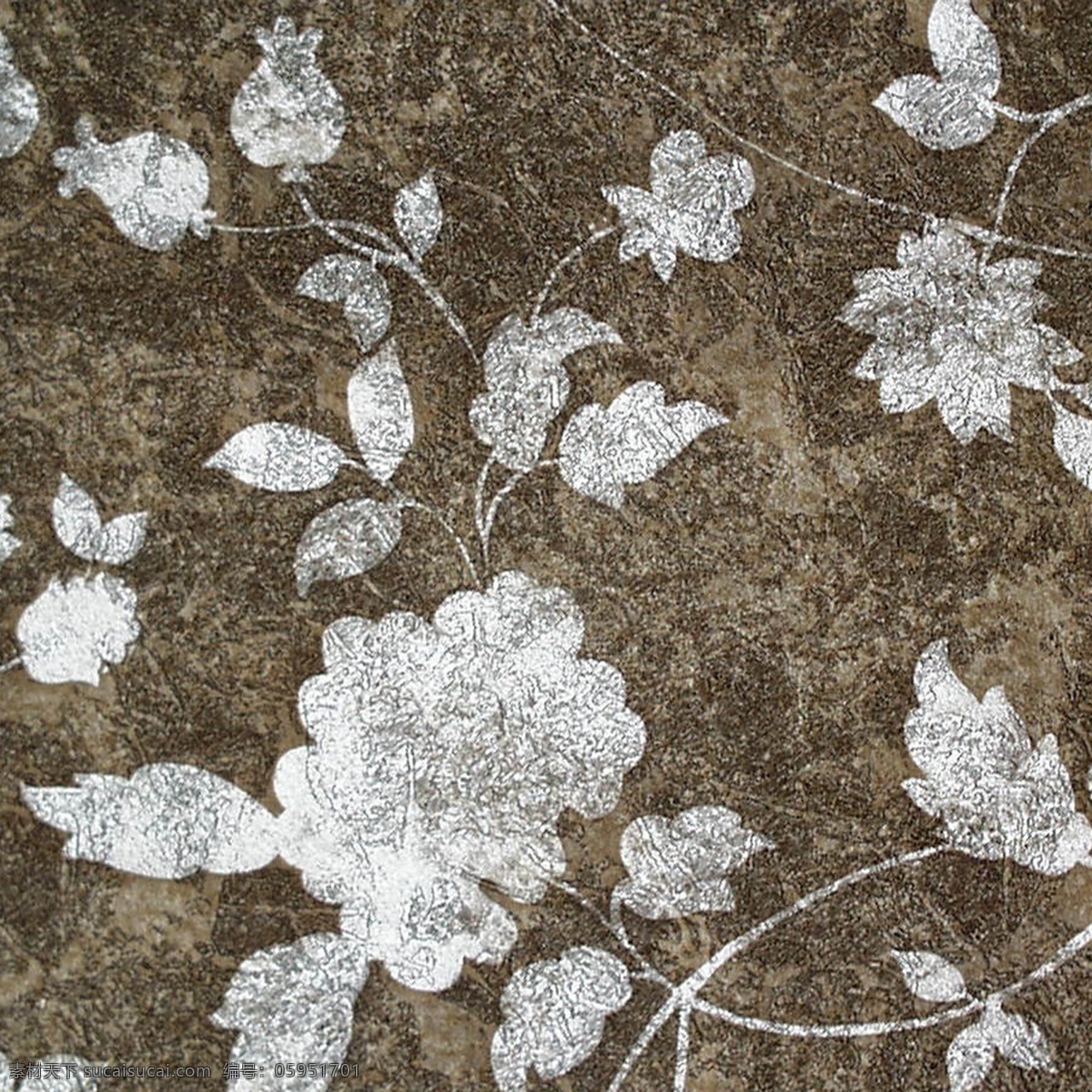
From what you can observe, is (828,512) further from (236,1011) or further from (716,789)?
(236,1011)

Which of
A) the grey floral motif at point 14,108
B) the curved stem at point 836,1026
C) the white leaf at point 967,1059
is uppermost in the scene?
the grey floral motif at point 14,108

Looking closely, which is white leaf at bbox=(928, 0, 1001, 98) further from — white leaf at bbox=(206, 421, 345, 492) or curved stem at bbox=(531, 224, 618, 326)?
white leaf at bbox=(206, 421, 345, 492)

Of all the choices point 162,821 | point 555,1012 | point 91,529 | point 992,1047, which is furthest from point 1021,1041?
point 91,529

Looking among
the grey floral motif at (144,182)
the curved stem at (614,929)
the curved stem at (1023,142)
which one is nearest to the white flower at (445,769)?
the curved stem at (614,929)

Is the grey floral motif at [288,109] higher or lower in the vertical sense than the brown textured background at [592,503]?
higher

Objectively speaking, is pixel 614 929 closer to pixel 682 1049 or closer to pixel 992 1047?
pixel 682 1049

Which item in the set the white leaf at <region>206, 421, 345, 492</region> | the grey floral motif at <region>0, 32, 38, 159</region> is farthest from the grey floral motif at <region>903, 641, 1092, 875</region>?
the grey floral motif at <region>0, 32, 38, 159</region>

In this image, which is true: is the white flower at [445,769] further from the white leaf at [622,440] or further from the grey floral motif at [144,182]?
the grey floral motif at [144,182]
